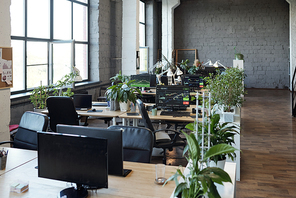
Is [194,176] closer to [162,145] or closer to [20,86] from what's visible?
[162,145]

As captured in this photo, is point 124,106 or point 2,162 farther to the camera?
point 124,106

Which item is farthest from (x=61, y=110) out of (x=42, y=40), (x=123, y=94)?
(x=42, y=40)

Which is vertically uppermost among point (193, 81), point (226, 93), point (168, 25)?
point (168, 25)

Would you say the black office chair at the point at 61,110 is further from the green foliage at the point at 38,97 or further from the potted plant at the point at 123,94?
the green foliage at the point at 38,97

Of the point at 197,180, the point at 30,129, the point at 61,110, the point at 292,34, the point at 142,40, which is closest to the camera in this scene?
the point at 197,180

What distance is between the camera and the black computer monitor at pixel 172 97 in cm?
468

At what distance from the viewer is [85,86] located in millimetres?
7574

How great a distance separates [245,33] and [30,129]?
1214cm

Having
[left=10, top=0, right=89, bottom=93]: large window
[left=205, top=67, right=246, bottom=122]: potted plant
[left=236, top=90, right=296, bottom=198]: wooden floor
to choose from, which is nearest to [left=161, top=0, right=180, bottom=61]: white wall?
[left=236, top=90, right=296, bottom=198]: wooden floor

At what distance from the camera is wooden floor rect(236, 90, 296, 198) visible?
3.48 m

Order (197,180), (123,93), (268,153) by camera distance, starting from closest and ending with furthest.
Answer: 1. (197,180)
2. (123,93)
3. (268,153)

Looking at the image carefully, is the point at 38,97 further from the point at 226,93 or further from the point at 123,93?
the point at 226,93

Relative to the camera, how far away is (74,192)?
Answer: 179 cm

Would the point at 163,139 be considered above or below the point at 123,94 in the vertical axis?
below
